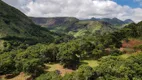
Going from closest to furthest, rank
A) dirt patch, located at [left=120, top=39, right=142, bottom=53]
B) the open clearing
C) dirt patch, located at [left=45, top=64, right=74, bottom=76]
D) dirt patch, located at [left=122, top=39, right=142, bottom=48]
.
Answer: dirt patch, located at [left=45, top=64, right=74, bottom=76]
the open clearing
dirt patch, located at [left=120, top=39, right=142, bottom=53]
dirt patch, located at [left=122, top=39, right=142, bottom=48]

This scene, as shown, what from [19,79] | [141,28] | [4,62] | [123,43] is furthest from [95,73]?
[141,28]

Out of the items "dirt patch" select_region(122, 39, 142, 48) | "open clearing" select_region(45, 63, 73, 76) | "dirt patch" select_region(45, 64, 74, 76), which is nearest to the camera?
"dirt patch" select_region(45, 64, 74, 76)

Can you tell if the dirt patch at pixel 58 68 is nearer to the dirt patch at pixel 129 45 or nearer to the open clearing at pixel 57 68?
the open clearing at pixel 57 68

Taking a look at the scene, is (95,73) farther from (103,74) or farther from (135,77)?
(135,77)

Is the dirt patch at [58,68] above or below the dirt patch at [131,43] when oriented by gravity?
below

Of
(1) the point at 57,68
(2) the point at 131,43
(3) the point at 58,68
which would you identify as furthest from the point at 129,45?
(1) the point at 57,68

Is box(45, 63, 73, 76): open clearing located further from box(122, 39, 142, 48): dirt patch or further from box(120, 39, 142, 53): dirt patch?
box(122, 39, 142, 48): dirt patch

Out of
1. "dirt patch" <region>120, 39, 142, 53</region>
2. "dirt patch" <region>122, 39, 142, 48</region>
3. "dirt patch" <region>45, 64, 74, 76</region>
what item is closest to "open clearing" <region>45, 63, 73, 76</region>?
"dirt patch" <region>45, 64, 74, 76</region>

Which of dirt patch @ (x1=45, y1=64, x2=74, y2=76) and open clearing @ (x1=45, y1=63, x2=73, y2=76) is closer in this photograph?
dirt patch @ (x1=45, y1=64, x2=74, y2=76)

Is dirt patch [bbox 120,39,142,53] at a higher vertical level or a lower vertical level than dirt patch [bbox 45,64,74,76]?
higher

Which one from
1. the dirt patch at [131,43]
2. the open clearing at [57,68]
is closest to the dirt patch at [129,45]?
the dirt patch at [131,43]

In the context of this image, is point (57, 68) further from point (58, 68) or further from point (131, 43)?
point (131, 43)
